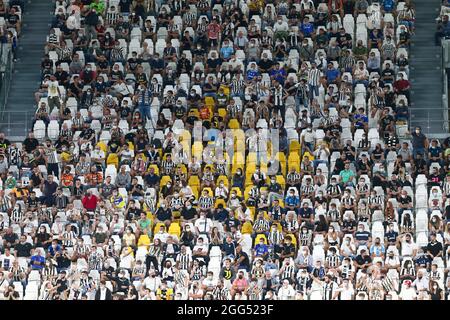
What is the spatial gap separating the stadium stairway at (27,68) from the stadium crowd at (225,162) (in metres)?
0.92

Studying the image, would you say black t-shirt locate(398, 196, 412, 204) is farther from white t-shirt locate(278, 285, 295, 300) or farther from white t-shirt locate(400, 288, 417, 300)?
white t-shirt locate(278, 285, 295, 300)

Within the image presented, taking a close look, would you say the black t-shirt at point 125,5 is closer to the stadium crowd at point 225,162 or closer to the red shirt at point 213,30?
the stadium crowd at point 225,162

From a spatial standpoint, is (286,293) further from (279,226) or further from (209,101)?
(209,101)

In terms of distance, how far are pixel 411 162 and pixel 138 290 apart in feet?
26.9

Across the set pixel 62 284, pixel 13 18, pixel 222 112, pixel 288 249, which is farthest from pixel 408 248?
pixel 13 18

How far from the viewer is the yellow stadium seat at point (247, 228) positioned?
186 feet

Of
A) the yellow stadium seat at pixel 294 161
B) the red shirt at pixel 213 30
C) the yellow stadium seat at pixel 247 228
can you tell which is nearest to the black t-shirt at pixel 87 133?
the red shirt at pixel 213 30

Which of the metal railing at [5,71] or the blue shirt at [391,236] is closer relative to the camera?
the blue shirt at [391,236]

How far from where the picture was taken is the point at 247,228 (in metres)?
56.6

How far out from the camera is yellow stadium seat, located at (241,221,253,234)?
186 ft

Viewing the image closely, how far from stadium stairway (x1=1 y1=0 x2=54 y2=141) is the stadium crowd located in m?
0.92

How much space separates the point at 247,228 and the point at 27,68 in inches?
404
